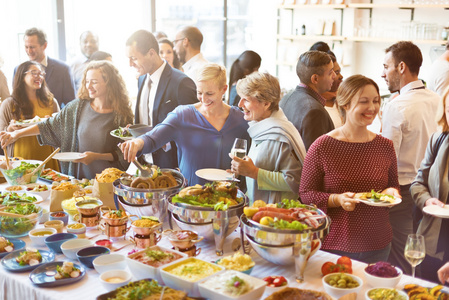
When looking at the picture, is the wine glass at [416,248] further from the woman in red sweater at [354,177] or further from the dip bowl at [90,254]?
the dip bowl at [90,254]

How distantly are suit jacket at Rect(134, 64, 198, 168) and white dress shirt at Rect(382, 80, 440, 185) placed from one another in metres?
1.39

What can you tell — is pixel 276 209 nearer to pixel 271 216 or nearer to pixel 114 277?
pixel 271 216

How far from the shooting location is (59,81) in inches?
221

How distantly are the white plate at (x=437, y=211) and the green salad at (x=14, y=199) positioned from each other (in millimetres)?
2013

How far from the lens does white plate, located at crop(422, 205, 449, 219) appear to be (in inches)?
90.0

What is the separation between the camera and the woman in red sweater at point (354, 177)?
252cm

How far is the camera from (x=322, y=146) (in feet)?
8.41

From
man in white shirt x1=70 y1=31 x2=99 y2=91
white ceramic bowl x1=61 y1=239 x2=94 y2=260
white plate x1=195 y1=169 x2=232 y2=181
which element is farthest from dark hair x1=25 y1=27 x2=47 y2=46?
white ceramic bowl x1=61 y1=239 x2=94 y2=260

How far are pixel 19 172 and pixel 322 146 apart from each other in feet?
6.21

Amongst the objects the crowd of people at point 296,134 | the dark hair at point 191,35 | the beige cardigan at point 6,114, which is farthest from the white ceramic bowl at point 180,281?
the dark hair at point 191,35

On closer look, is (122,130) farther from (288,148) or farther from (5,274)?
(5,274)

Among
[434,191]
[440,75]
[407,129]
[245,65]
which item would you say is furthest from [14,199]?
[440,75]

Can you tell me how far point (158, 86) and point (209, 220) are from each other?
71.0 inches

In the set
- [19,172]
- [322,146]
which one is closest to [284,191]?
[322,146]
